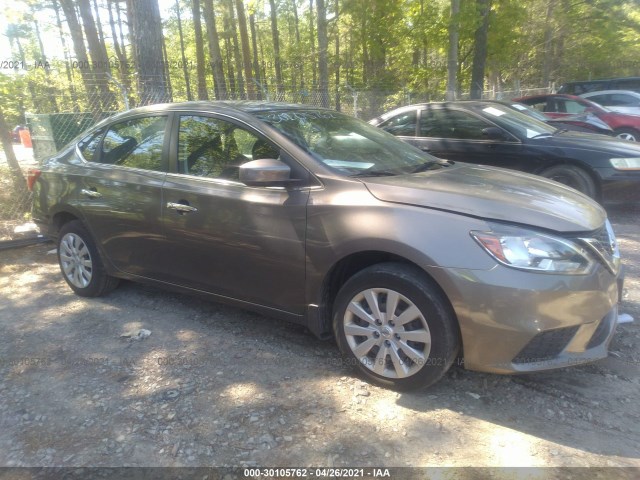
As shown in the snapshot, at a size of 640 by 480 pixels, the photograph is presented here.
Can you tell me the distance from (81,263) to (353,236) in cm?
283

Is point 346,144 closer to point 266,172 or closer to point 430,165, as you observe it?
point 430,165

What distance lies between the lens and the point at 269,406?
285 centimetres

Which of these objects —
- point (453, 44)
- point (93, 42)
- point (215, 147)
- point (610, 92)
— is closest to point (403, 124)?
point (215, 147)

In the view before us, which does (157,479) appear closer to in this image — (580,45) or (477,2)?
(477,2)

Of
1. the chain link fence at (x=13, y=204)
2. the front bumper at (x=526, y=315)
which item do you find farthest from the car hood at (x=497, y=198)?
the chain link fence at (x=13, y=204)

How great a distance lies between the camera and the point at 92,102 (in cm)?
830

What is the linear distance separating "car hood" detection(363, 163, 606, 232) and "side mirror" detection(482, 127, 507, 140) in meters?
3.38

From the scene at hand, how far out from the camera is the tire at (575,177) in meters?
6.16

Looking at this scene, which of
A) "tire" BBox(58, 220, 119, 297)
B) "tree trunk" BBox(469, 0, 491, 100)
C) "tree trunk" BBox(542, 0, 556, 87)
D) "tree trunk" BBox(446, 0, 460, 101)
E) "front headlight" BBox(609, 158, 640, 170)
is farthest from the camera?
"tree trunk" BBox(542, 0, 556, 87)

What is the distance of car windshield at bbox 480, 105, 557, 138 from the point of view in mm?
6570

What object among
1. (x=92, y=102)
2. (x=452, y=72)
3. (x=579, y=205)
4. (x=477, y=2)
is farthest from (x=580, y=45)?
(x=579, y=205)

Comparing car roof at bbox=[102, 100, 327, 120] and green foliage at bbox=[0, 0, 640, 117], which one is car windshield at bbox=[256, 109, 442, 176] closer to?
car roof at bbox=[102, 100, 327, 120]

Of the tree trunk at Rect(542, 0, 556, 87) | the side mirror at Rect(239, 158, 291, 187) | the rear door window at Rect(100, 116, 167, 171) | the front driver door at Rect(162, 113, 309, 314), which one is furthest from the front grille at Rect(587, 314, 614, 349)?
the tree trunk at Rect(542, 0, 556, 87)

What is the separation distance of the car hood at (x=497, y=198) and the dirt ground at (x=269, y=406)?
38.7 inches
